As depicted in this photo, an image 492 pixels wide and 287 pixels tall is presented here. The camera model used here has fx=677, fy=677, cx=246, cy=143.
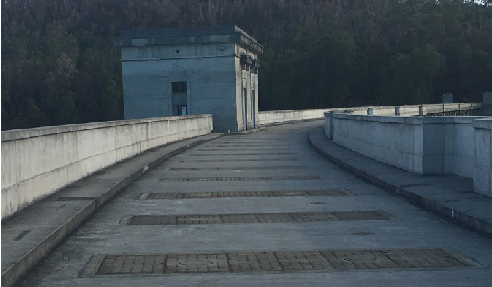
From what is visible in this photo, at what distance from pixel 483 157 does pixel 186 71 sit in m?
40.2

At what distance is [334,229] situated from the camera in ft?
34.0

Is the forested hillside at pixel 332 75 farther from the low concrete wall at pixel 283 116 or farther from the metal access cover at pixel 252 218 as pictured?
the metal access cover at pixel 252 218

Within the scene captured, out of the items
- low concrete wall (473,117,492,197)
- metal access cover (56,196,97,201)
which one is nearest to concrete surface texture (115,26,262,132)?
metal access cover (56,196,97,201)

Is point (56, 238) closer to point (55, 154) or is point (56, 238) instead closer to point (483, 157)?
point (55, 154)

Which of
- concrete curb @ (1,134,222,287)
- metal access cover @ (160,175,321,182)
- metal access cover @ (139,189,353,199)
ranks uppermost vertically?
concrete curb @ (1,134,222,287)

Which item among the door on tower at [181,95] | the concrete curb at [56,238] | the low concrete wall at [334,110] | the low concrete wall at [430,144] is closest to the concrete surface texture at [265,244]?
the concrete curb at [56,238]

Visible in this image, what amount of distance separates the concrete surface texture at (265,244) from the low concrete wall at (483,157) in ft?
4.08

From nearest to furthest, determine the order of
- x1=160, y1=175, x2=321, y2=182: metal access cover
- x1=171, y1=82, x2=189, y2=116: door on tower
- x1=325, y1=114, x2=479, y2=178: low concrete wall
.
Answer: x1=325, y1=114, x2=479, y2=178: low concrete wall < x1=160, y1=175, x2=321, y2=182: metal access cover < x1=171, y1=82, x2=189, y2=116: door on tower

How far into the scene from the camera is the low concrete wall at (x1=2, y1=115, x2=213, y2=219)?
10344mm

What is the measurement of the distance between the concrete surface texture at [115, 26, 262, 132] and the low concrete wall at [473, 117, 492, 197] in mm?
38281

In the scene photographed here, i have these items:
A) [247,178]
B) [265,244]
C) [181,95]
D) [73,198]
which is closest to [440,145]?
[247,178]

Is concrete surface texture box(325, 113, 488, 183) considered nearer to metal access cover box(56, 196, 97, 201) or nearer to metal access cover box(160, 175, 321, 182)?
metal access cover box(160, 175, 321, 182)

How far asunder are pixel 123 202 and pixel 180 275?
6.27 metres

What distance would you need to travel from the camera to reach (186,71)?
167 feet
